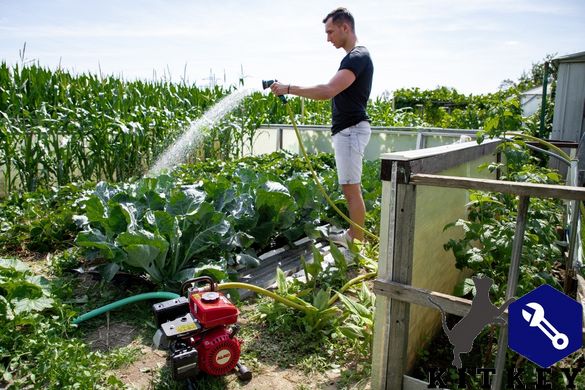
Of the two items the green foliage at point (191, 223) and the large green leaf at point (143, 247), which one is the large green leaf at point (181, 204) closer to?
the green foliage at point (191, 223)

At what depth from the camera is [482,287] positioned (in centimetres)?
161

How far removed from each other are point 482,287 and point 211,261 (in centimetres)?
177

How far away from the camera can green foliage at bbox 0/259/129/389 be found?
195 centimetres

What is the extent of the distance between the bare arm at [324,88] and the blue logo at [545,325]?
2.12 metres

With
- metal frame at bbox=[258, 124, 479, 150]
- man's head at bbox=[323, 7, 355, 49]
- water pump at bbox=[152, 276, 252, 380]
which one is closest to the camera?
water pump at bbox=[152, 276, 252, 380]

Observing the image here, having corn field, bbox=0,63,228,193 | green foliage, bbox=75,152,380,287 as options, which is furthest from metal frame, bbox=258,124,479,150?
green foliage, bbox=75,152,380,287

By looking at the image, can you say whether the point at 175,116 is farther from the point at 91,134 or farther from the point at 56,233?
the point at 56,233

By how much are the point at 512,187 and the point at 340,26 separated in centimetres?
232

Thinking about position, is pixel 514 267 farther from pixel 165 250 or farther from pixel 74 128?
pixel 74 128

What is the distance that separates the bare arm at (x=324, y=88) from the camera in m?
3.20

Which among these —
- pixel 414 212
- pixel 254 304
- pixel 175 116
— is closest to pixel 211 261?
pixel 254 304

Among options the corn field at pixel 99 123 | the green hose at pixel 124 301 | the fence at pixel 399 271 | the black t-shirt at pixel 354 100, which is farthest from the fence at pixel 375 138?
the green hose at pixel 124 301

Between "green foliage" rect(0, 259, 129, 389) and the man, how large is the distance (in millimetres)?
1892

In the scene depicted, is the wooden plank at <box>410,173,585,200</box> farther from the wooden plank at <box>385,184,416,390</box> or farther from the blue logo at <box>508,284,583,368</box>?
the blue logo at <box>508,284,583,368</box>
